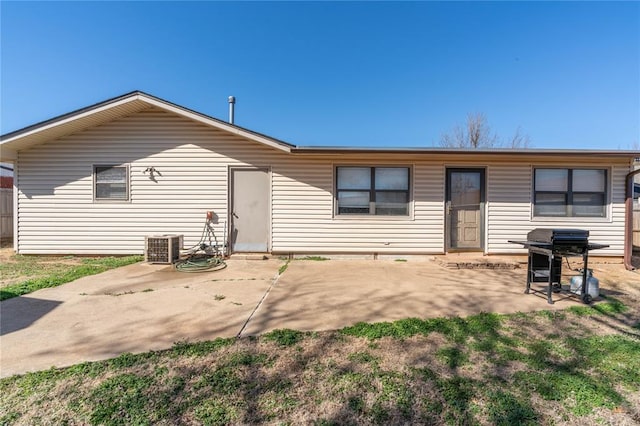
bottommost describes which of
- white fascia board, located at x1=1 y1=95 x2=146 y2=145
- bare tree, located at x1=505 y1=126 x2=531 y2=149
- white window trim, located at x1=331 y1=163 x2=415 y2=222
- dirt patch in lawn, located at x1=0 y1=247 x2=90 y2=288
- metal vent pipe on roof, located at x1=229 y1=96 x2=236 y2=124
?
dirt patch in lawn, located at x1=0 y1=247 x2=90 y2=288

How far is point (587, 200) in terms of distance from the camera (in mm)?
7262

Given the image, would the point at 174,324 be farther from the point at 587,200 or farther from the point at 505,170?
the point at 587,200

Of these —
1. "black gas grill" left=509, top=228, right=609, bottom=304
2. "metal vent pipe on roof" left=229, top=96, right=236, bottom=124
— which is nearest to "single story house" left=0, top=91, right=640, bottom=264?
"metal vent pipe on roof" left=229, top=96, right=236, bottom=124

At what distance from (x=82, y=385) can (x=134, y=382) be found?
0.35 meters

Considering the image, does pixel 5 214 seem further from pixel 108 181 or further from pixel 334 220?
pixel 334 220

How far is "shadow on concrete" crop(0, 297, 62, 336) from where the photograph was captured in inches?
126

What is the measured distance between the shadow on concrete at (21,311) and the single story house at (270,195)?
3.44 m

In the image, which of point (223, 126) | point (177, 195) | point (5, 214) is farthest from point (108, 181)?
point (5, 214)

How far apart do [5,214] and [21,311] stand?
947 centimetres

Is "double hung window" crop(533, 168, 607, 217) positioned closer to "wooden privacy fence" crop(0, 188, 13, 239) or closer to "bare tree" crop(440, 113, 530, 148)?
"bare tree" crop(440, 113, 530, 148)

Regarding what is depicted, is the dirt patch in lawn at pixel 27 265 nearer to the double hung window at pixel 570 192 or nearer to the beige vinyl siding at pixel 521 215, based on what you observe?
the beige vinyl siding at pixel 521 215

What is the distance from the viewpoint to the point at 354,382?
7.13 ft

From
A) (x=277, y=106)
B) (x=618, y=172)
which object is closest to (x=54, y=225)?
(x=277, y=106)

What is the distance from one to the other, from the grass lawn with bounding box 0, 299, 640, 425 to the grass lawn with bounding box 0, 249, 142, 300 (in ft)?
11.0
